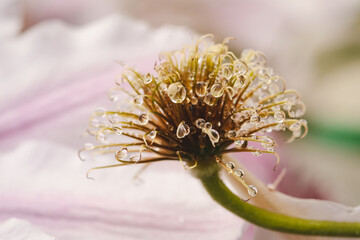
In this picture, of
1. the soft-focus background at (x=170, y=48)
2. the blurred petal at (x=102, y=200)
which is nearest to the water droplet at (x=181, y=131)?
the blurred petal at (x=102, y=200)

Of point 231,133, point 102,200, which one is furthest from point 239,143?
point 102,200

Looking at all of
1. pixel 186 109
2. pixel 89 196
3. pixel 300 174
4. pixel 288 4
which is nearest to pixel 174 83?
pixel 186 109

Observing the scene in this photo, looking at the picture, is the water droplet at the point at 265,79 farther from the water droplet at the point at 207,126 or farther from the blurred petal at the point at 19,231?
the blurred petal at the point at 19,231

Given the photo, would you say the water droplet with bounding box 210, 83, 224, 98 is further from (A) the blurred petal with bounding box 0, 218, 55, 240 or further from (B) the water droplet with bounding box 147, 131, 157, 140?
(A) the blurred petal with bounding box 0, 218, 55, 240

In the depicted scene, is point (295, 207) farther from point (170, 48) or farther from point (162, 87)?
point (170, 48)

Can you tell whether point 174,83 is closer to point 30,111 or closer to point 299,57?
point 30,111

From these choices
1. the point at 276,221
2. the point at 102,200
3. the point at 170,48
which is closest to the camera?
the point at 276,221

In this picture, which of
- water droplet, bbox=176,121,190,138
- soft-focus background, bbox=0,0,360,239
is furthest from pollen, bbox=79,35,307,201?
soft-focus background, bbox=0,0,360,239
